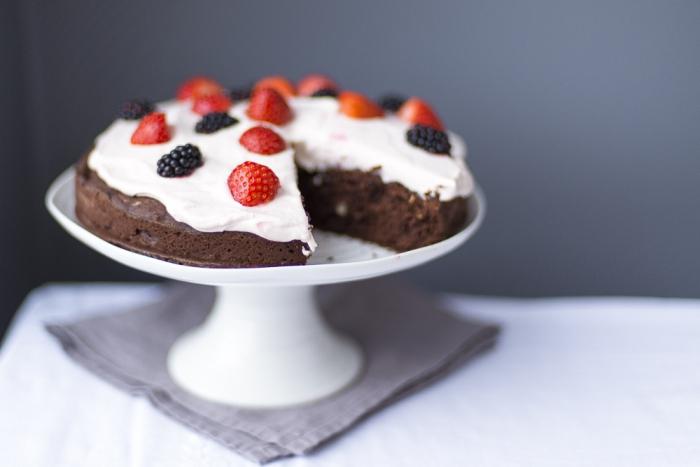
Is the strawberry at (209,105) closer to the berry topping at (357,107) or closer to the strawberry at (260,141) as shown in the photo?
the strawberry at (260,141)

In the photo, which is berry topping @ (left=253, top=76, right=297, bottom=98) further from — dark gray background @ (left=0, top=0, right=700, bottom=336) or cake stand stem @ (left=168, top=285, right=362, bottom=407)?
cake stand stem @ (left=168, top=285, right=362, bottom=407)

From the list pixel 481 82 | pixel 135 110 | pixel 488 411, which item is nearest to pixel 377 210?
pixel 488 411

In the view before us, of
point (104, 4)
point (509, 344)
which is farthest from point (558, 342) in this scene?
point (104, 4)

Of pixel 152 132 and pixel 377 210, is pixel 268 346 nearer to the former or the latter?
pixel 377 210

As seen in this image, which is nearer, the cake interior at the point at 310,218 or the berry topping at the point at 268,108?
the cake interior at the point at 310,218

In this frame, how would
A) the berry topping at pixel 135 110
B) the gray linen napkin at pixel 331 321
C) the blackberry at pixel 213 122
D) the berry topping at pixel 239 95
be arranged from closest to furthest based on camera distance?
the gray linen napkin at pixel 331 321
the blackberry at pixel 213 122
the berry topping at pixel 135 110
the berry topping at pixel 239 95

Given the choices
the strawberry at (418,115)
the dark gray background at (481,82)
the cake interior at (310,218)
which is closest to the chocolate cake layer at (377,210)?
the cake interior at (310,218)

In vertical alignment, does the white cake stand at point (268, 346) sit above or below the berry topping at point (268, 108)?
below
